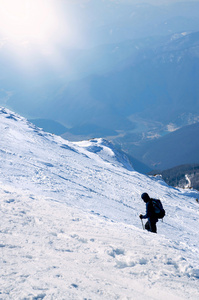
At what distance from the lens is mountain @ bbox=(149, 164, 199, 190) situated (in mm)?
139587

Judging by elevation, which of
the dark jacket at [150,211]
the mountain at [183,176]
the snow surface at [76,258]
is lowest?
the snow surface at [76,258]

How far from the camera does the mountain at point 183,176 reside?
13959 centimetres

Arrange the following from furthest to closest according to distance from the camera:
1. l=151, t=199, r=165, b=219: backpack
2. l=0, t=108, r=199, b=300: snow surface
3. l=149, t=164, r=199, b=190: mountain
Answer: l=149, t=164, r=199, b=190: mountain → l=151, t=199, r=165, b=219: backpack → l=0, t=108, r=199, b=300: snow surface

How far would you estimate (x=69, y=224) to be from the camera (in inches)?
324

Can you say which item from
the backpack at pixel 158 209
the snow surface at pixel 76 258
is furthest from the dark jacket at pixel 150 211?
the snow surface at pixel 76 258

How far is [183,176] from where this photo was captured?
150m

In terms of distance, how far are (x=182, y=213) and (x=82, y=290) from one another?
57.2 ft

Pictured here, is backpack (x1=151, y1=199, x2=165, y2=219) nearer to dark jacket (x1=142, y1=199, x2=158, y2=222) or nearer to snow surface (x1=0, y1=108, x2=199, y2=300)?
dark jacket (x1=142, y1=199, x2=158, y2=222)

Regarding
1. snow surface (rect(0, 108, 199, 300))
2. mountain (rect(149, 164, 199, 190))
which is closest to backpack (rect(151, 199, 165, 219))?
snow surface (rect(0, 108, 199, 300))

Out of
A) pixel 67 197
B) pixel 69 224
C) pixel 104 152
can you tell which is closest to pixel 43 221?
pixel 69 224

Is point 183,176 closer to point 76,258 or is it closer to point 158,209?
point 158,209

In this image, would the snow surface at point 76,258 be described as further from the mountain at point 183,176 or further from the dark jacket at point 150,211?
the mountain at point 183,176

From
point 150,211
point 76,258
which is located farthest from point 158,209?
point 76,258

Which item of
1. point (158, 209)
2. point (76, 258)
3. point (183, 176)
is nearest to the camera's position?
point (76, 258)
